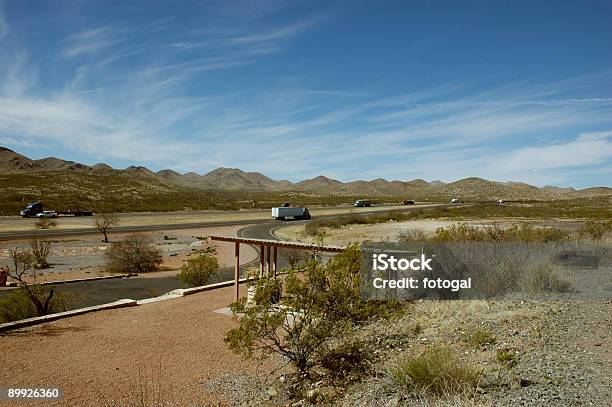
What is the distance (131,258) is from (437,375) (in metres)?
26.7

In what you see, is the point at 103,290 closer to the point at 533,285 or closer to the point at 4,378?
the point at 4,378

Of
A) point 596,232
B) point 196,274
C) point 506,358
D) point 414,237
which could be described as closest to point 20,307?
point 196,274

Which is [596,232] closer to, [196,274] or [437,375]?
[196,274]

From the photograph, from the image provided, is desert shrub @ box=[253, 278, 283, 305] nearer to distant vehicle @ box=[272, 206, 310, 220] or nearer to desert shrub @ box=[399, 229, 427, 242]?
desert shrub @ box=[399, 229, 427, 242]

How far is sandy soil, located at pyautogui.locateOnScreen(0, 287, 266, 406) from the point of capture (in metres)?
9.73

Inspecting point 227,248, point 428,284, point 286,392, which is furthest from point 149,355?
point 227,248

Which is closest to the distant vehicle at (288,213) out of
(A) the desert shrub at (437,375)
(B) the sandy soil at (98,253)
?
(B) the sandy soil at (98,253)

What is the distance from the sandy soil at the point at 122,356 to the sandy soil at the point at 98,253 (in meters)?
13.7

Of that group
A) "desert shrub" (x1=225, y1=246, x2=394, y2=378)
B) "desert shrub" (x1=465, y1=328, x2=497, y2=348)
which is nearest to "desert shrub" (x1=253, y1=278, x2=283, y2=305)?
"desert shrub" (x1=225, y1=246, x2=394, y2=378)

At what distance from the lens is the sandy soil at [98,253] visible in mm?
29359

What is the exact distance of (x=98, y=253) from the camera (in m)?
37.2

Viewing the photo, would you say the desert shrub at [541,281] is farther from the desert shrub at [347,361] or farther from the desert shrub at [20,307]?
the desert shrub at [20,307]

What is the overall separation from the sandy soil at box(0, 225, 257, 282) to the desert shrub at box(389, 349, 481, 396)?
2285 cm

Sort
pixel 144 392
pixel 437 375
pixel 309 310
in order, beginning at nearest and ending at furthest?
pixel 437 375 < pixel 144 392 < pixel 309 310
